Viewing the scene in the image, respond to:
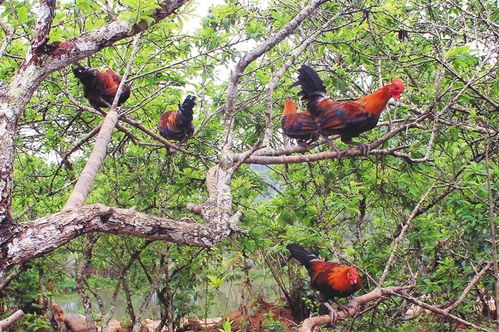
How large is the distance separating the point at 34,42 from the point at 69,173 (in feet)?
13.1

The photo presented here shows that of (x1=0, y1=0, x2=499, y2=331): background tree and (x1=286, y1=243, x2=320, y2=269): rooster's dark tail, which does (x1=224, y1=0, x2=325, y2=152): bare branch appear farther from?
(x1=286, y1=243, x2=320, y2=269): rooster's dark tail

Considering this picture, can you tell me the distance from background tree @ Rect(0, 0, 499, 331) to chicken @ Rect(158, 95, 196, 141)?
0.57 feet

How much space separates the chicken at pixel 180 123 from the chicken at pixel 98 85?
74 cm

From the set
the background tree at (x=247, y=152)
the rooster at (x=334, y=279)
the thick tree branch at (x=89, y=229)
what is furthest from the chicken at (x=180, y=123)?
the thick tree branch at (x=89, y=229)

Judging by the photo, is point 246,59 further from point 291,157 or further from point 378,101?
point 378,101

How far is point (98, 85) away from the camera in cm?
398

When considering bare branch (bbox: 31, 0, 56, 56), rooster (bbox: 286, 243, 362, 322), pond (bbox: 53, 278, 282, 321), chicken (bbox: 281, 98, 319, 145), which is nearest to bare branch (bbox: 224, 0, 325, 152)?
chicken (bbox: 281, 98, 319, 145)

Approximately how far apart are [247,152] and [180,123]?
1.85 meters

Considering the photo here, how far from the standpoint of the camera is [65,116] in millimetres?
5523

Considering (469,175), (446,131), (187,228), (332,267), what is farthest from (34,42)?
(446,131)

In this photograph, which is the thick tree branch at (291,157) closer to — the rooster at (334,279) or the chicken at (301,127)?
the chicken at (301,127)

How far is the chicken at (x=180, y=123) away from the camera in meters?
4.73

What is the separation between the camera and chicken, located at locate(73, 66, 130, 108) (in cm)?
390

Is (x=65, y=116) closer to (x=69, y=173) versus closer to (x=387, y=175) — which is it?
(x=69, y=173)
